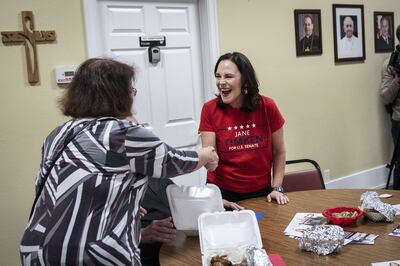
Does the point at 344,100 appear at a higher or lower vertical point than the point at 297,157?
higher

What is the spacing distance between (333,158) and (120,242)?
3.39m

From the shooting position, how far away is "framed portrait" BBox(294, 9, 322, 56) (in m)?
3.88

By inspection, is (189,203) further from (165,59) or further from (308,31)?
(308,31)

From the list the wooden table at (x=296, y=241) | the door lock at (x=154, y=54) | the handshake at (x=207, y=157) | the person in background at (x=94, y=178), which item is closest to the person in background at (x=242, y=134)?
the wooden table at (x=296, y=241)

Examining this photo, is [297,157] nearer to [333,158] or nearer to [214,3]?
[333,158]

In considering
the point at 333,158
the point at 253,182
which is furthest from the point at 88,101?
the point at 333,158

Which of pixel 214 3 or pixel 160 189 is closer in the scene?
pixel 160 189

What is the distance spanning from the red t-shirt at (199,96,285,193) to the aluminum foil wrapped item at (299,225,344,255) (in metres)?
0.72

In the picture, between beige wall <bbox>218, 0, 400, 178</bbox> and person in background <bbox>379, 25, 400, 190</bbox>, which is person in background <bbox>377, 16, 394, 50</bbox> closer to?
beige wall <bbox>218, 0, 400, 178</bbox>

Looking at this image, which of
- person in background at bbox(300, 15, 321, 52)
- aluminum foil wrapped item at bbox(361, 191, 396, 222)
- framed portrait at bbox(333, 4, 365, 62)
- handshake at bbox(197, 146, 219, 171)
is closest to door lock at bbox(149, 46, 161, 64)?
person in background at bbox(300, 15, 321, 52)

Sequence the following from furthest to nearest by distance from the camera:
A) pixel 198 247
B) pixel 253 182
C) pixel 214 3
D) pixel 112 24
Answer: pixel 214 3
pixel 112 24
pixel 253 182
pixel 198 247

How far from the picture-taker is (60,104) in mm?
1477

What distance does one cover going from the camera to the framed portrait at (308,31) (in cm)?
388

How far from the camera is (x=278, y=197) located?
2098mm
